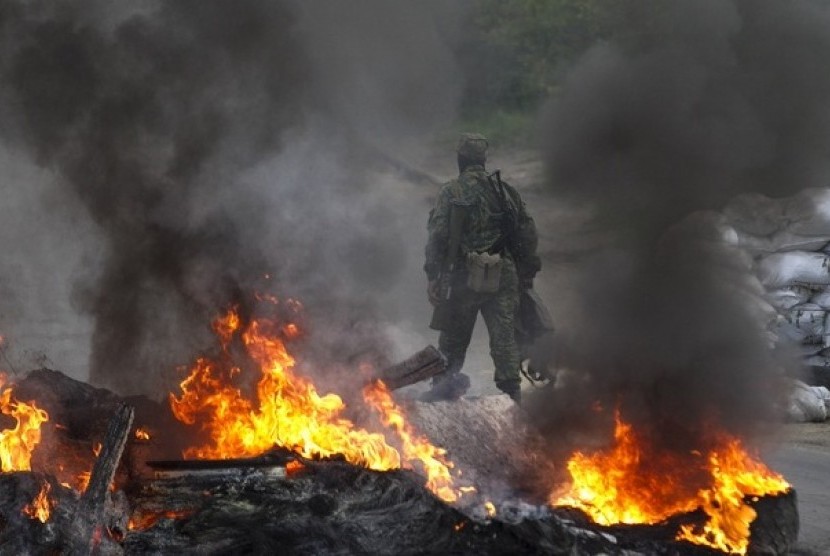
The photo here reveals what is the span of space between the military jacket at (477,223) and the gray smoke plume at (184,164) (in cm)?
55

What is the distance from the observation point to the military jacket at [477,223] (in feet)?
20.5

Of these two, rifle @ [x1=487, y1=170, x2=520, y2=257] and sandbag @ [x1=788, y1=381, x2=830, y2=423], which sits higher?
rifle @ [x1=487, y1=170, x2=520, y2=257]

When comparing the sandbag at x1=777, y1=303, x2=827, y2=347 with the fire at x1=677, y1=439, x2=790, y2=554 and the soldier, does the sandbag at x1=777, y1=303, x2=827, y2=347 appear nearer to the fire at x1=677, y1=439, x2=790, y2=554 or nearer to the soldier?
the soldier

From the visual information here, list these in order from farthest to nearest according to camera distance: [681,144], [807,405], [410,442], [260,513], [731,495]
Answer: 1. [681,144]
2. [807,405]
3. [410,442]
4. [731,495]
5. [260,513]

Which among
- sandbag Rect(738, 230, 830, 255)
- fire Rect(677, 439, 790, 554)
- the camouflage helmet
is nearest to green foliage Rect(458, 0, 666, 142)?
sandbag Rect(738, 230, 830, 255)

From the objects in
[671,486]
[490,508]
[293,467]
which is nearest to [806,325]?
[671,486]

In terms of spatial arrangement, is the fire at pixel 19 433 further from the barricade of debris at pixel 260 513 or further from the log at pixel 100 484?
the log at pixel 100 484

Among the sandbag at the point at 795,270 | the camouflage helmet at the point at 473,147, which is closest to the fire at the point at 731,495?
the camouflage helmet at the point at 473,147

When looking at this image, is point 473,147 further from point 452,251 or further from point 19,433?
point 19,433

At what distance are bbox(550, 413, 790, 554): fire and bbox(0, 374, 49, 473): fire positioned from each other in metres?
2.62

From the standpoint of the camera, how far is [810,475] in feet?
21.7

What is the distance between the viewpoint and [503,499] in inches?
175

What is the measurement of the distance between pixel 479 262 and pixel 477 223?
1.18ft

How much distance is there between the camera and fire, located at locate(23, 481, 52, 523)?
140 inches
